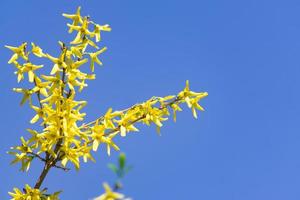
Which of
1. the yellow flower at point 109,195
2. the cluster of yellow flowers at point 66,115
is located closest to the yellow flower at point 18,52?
the cluster of yellow flowers at point 66,115

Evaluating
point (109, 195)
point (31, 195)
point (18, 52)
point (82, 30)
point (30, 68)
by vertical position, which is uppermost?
point (82, 30)

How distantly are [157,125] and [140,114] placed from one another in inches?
8.8

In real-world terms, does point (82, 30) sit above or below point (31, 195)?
above

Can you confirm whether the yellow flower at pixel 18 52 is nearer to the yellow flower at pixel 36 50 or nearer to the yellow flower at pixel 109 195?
the yellow flower at pixel 36 50

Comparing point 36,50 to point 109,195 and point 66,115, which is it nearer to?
point 66,115

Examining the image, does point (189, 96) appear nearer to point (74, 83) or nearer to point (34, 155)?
point (74, 83)

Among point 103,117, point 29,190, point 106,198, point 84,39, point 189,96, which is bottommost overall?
point 106,198

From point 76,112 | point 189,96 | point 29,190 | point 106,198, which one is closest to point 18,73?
point 76,112

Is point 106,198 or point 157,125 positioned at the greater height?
point 157,125

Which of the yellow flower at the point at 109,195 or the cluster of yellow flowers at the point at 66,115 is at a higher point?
the cluster of yellow flowers at the point at 66,115

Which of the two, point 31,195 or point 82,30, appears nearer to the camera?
point 31,195

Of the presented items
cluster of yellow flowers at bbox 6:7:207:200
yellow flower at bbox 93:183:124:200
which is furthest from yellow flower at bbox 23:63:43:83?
yellow flower at bbox 93:183:124:200

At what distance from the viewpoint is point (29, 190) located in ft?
17.5

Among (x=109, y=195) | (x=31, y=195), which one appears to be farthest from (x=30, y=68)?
(x=109, y=195)
